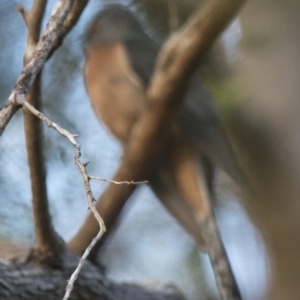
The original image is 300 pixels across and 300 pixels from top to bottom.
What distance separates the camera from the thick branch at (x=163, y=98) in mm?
1171

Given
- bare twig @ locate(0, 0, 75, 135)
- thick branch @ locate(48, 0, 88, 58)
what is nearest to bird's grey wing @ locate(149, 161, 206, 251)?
thick branch @ locate(48, 0, 88, 58)

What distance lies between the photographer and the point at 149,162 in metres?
1.48

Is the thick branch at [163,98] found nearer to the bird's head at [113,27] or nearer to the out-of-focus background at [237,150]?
the out-of-focus background at [237,150]

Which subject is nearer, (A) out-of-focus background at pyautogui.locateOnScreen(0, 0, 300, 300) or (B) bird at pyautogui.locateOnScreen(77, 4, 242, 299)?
(A) out-of-focus background at pyautogui.locateOnScreen(0, 0, 300, 300)

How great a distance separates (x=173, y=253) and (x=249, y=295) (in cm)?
75

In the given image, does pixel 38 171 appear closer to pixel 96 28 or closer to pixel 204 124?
pixel 204 124

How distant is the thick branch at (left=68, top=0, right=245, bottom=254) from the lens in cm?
117

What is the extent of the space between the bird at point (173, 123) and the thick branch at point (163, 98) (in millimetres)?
314

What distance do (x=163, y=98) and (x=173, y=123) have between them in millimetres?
397

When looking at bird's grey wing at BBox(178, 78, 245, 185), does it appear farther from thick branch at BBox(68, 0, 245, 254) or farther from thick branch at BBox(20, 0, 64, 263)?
thick branch at BBox(20, 0, 64, 263)

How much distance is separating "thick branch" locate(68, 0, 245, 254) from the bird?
1.03 feet

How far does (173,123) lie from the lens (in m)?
1.72

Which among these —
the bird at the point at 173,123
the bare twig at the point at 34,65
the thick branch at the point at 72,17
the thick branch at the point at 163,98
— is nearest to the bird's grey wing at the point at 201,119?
the bird at the point at 173,123

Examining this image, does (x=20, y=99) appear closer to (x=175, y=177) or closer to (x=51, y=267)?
(x=51, y=267)
